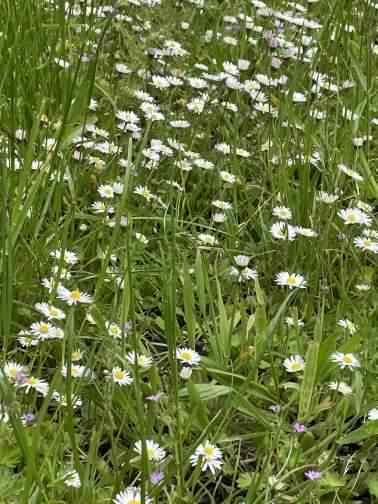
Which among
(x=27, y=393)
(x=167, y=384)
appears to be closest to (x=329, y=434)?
(x=167, y=384)

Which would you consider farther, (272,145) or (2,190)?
(272,145)

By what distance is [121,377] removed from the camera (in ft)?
5.31

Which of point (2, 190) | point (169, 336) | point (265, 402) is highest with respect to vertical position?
point (2, 190)

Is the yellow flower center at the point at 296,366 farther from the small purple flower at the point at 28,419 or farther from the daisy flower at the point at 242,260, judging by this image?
the small purple flower at the point at 28,419

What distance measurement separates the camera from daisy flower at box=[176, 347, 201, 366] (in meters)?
1.75

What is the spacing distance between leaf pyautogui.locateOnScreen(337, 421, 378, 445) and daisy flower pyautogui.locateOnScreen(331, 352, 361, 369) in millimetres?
156

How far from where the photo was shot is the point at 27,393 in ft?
5.34

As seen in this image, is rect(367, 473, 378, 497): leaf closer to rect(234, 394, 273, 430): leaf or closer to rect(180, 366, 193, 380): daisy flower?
rect(234, 394, 273, 430): leaf

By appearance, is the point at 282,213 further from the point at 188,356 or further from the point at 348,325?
the point at 188,356

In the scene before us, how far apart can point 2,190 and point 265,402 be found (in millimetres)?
708

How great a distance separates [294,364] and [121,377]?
415 mm

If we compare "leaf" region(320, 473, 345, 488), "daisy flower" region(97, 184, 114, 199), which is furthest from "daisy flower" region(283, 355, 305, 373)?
"daisy flower" region(97, 184, 114, 199)

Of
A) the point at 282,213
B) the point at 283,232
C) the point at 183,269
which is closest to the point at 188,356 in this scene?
the point at 183,269

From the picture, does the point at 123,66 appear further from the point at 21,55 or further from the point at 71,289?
the point at 71,289
